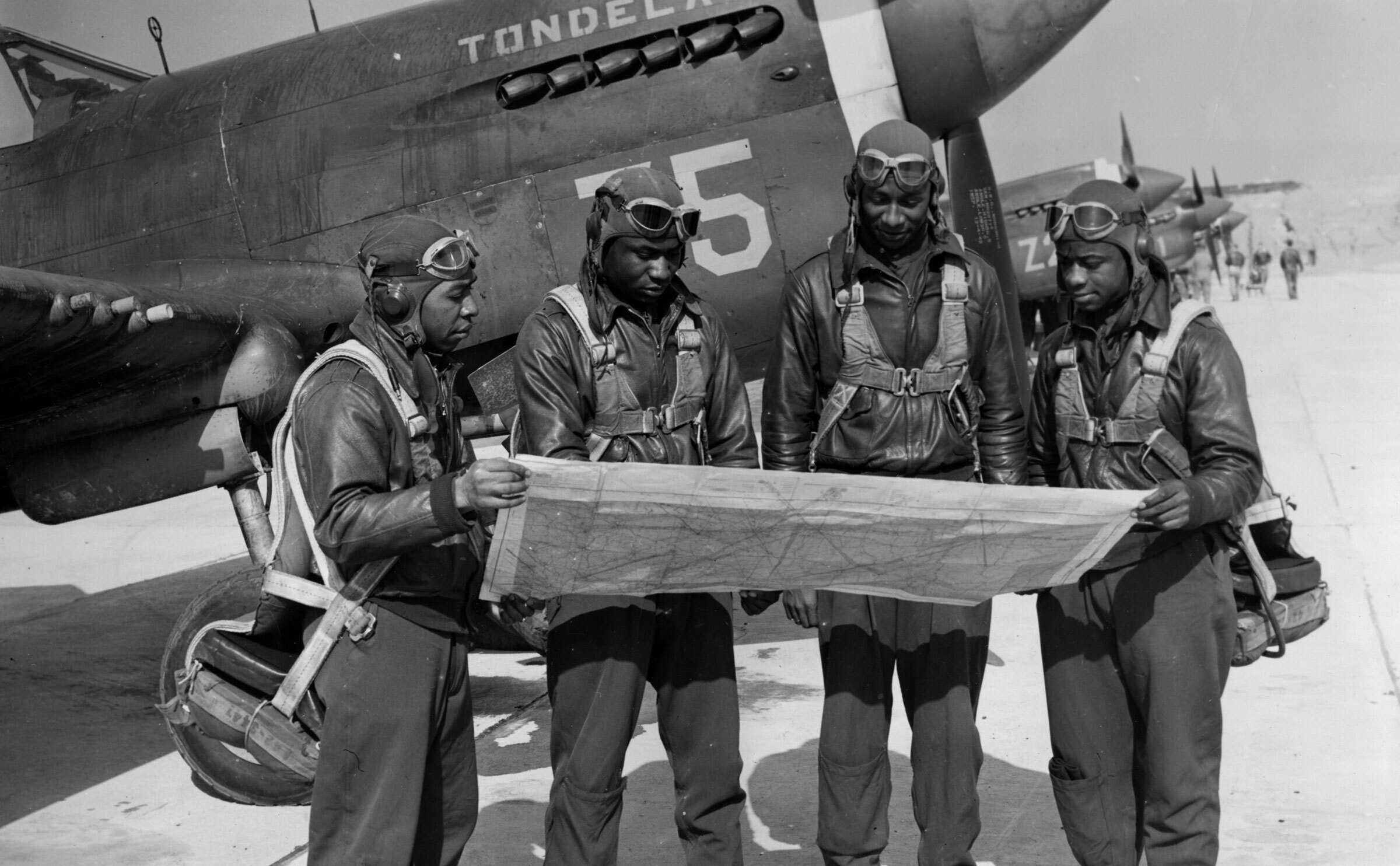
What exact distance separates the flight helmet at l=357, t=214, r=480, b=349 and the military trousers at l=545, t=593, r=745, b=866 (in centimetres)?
86

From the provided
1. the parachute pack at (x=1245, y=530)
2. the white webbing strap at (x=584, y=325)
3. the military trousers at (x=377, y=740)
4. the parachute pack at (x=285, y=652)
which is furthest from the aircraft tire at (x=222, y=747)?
the parachute pack at (x=1245, y=530)

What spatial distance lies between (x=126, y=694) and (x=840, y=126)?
4739 mm

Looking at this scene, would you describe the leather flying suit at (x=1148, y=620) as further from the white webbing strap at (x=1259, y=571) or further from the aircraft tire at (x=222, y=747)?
the aircraft tire at (x=222, y=747)

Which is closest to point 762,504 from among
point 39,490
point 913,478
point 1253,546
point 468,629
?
point 913,478

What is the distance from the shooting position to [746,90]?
6.36 m

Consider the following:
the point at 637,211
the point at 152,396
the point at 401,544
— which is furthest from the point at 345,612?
the point at 152,396

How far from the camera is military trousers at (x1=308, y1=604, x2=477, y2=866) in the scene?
3076 millimetres

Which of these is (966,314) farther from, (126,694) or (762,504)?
(126,694)

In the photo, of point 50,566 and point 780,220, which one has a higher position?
point 780,220

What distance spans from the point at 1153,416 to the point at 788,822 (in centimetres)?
198

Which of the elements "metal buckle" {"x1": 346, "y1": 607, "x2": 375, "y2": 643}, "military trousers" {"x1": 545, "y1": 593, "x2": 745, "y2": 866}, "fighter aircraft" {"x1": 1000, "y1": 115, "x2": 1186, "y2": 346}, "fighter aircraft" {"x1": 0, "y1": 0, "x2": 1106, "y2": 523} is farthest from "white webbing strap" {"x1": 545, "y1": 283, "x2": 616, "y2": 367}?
"fighter aircraft" {"x1": 1000, "y1": 115, "x2": 1186, "y2": 346}

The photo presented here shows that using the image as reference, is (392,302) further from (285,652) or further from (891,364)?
(891,364)

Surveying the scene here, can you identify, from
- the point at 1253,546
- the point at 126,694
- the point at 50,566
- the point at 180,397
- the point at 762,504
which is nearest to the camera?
the point at 762,504

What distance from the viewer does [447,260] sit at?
3291 millimetres
